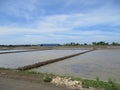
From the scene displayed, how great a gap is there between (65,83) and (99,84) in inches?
40.2

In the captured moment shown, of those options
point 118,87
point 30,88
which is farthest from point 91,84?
point 30,88

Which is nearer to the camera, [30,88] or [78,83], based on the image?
[30,88]

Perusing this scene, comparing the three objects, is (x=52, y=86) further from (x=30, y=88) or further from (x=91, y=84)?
(x=91, y=84)

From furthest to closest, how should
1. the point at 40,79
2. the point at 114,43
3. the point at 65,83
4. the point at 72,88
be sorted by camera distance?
1. the point at 114,43
2. the point at 40,79
3. the point at 65,83
4. the point at 72,88

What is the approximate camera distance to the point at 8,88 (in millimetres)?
5820

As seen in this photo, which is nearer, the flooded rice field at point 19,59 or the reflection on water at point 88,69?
the reflection on water at point 88,69

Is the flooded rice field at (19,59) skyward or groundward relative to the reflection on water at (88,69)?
skyward

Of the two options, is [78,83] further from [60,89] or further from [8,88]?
[8,88]

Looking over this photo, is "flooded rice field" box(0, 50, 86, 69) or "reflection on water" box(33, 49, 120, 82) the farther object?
"flooded rice field" box(0, 50, 86, 69)

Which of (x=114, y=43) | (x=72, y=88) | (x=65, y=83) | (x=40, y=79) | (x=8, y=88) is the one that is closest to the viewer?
(x=8, y=88)

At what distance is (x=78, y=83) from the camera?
6492 millimetres

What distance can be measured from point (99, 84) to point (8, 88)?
257 centimetres

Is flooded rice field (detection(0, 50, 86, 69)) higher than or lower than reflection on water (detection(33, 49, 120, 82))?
higher

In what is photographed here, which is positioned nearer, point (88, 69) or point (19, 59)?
point (88, 69)
